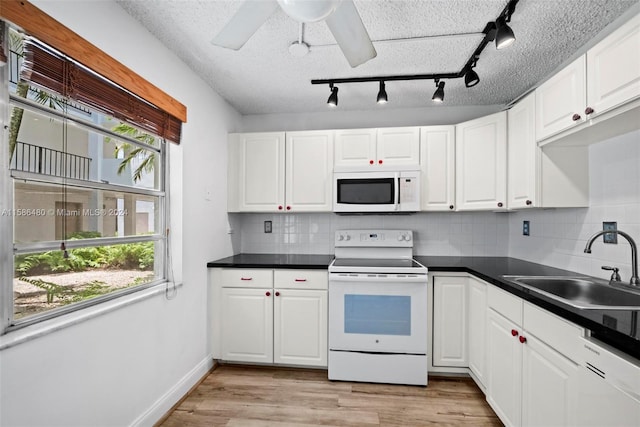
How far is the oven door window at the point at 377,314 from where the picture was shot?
2336mm

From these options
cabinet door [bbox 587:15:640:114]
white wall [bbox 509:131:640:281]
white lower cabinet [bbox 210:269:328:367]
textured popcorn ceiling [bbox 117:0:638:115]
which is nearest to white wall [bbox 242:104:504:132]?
textured popcorn ceiling [bbox 117:0:638:115]

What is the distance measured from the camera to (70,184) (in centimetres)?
136

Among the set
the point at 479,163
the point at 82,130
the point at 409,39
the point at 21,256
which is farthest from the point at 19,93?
the point at 479,163

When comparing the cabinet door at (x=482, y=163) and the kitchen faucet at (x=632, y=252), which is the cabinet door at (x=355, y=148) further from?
the kitchen faucet at (x=632, y=252)

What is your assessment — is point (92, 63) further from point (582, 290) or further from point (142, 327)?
point (582, 290)

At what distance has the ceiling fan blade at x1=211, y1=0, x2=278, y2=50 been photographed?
126 cm

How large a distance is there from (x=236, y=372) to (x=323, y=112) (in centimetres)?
262

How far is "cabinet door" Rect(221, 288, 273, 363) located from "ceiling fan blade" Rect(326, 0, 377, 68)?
1.89 meters

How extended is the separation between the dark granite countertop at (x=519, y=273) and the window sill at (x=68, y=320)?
85 centimetres

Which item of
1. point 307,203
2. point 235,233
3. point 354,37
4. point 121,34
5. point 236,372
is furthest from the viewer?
point 235,233

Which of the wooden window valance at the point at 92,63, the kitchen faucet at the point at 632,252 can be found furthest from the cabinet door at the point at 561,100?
the wooden window valance at the point at 92,63

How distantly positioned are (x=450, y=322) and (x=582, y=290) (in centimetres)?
90

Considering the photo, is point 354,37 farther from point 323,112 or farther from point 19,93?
point 323,112

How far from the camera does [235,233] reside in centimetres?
313
